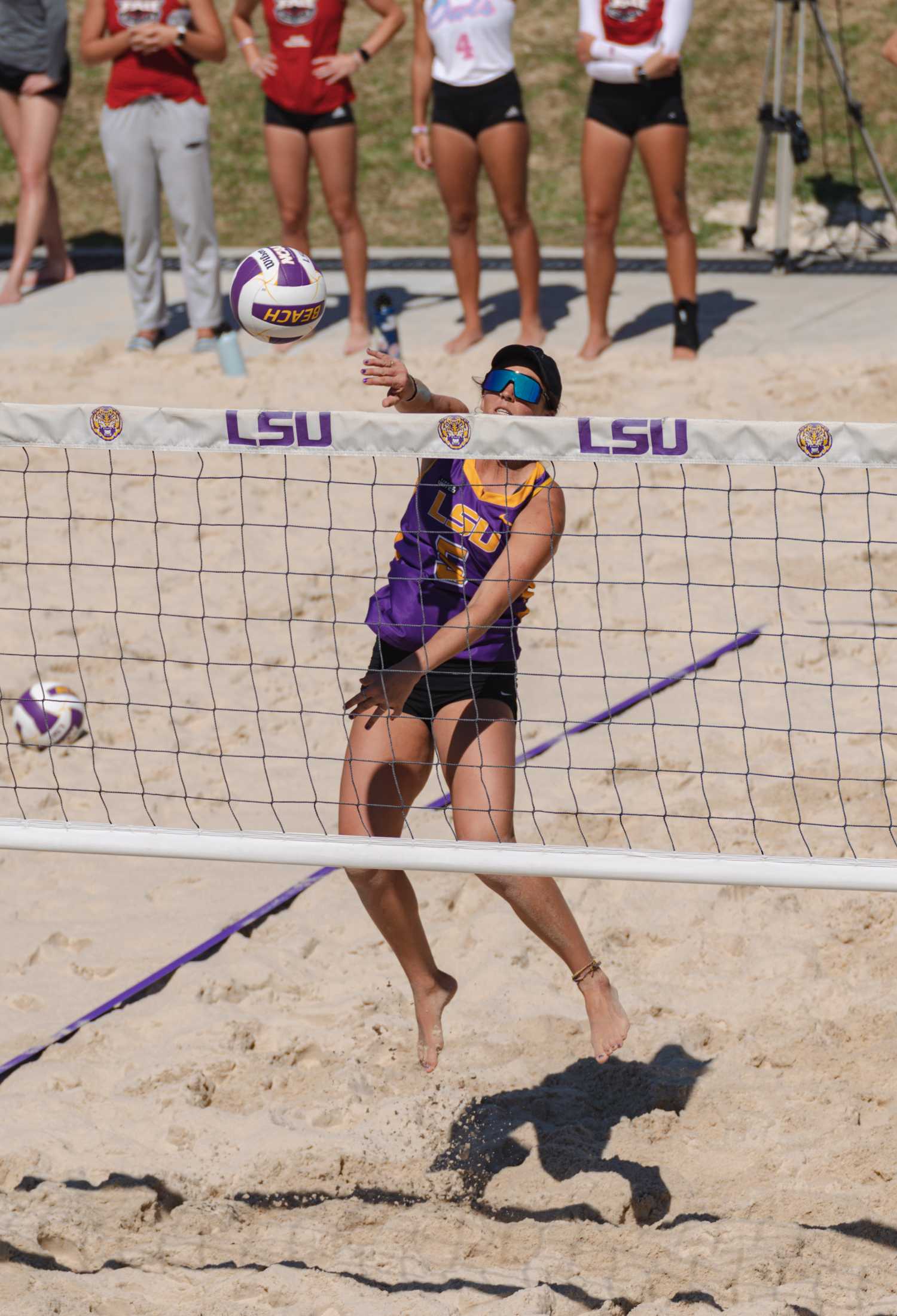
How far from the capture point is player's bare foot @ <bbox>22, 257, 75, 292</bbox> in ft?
32.5

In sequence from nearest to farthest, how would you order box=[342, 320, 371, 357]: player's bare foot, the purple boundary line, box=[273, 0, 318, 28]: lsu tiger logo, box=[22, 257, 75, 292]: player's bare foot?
the purple boundary line, box=[273, 0, 318, 28]: lsu tiger logo, box=[342, 320, 371, 357]: player's bare foot, box=[22, 257, 75, 292]: player's bare foot

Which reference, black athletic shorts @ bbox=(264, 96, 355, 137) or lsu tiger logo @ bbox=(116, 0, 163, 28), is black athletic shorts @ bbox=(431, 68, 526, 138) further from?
lsu tiger logo @ bbox=(116, 0, 163, 28)

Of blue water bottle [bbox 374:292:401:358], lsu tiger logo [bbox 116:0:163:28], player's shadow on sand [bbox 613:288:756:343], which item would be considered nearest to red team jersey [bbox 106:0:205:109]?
lsu tiger logo [bbox 116:0:163:28]

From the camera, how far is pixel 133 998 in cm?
415

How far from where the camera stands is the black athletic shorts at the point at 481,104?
7.39 m

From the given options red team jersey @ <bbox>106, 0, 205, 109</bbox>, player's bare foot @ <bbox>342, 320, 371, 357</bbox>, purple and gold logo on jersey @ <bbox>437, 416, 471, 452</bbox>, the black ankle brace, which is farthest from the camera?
player's bare foot @ <bbox>342, 320, 371, 357</bbox>

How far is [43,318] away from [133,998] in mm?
6032

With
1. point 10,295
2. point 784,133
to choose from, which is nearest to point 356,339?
point 10,295

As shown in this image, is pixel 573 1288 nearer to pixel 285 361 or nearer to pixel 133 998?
pixel 133 998

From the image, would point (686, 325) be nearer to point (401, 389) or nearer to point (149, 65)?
point (149, 65)

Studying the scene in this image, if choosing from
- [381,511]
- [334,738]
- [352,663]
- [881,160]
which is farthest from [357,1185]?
[881,160]

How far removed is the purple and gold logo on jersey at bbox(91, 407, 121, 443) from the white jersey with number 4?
15.4ft

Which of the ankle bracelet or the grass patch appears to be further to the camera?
the grass patch

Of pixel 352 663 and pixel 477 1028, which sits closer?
pixel 477 1028
